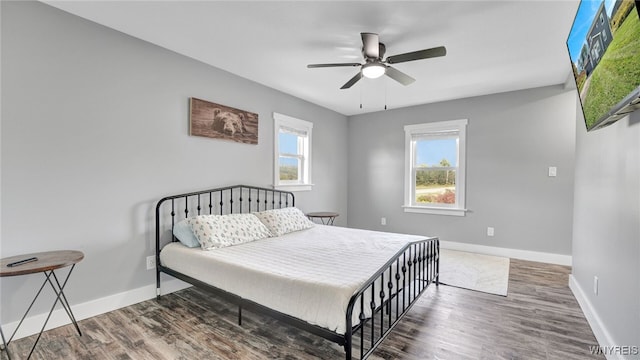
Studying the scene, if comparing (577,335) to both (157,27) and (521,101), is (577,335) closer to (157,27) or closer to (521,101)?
(521,101)

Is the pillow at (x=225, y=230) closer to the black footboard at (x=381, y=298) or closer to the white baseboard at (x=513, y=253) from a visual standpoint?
the black footboard at (x=381, y=298)

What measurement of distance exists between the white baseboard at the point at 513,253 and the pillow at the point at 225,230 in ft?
10.7

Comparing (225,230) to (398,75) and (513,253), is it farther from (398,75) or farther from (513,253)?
(513,253)

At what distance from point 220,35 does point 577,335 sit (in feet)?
12.8

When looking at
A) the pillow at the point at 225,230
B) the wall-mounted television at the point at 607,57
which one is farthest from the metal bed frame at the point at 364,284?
the wall-mounted television at the point at 607,57

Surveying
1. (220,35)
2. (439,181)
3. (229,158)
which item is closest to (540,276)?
(439,181)

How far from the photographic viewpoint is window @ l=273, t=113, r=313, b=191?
4.25m

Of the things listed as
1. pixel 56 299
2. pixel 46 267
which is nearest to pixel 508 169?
pixel 46 267

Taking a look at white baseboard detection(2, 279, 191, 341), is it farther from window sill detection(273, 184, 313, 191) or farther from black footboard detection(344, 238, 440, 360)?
black footboard detection(344, 238, 440, 360)

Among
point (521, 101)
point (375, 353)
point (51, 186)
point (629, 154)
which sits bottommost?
point (375, 353)

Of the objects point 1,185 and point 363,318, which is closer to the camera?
point 363,318

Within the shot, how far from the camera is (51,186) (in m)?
2.23

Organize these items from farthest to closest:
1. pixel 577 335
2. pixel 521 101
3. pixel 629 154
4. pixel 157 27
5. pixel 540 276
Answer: pixel 521 101, pixel 540 276, pixel 157 27, pixel 577 335, pixel 629 154

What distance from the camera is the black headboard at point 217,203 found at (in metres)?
2.94
